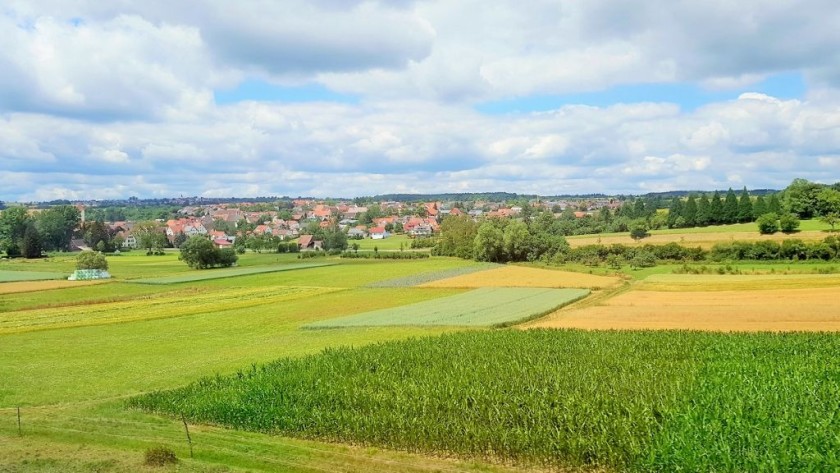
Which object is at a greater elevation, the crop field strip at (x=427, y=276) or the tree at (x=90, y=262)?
the tree at (x=90, y=262)

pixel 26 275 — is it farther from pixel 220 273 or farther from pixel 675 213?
pixel 675 213

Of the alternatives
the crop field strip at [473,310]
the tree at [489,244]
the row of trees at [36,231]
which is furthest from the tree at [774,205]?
the row of trees at [36,231]

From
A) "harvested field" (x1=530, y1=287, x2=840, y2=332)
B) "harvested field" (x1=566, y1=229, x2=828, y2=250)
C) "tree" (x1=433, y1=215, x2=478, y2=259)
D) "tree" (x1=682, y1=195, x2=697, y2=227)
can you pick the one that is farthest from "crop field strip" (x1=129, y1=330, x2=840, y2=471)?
"tree" (x1=682, y1=195, x2=697, y2=227)

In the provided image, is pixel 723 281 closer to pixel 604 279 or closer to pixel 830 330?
pixel 604 279

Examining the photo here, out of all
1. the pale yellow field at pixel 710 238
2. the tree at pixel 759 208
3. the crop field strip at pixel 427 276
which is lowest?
the crop field strip at pixel 427 276

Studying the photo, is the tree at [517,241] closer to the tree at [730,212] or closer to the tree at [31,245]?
the tree at [730,212]

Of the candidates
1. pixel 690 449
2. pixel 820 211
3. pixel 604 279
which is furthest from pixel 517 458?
pixel 820 211

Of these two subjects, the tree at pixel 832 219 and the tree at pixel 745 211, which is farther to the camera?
the tree at pixel 745 211
